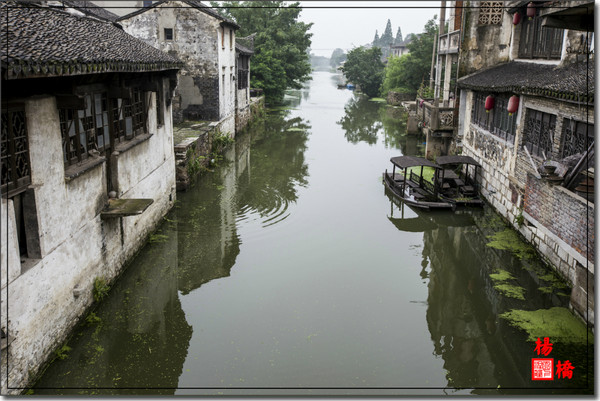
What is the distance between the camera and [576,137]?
10.3m

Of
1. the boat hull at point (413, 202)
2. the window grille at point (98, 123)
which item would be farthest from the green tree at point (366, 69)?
the window grille at point (98, 123)

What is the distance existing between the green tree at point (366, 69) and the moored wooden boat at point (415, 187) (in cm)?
4354

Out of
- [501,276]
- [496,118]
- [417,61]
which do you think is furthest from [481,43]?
[417,61]

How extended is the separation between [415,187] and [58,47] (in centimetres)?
1218

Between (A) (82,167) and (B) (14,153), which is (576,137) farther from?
(B) (14,153)

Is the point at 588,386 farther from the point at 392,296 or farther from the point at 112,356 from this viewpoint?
the point at 112,356

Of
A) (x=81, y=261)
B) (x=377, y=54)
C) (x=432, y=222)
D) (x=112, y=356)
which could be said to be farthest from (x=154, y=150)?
(x=377, y=54)

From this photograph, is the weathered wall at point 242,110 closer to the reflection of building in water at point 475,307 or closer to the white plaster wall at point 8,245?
the reflection of building in water at point 475,307

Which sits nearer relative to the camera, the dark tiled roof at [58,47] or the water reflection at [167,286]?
the dark tiled roof at [58,47]

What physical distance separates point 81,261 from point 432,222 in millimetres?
9701

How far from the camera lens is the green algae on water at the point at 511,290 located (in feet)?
32.3

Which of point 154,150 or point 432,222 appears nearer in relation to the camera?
point 154,150

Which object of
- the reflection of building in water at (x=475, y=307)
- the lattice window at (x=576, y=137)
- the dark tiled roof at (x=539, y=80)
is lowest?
the reflection of building in water at (x=475, y=307)

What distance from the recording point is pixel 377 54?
61.0 meters
